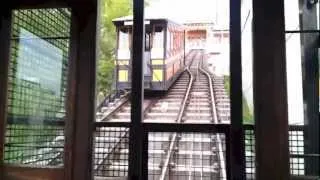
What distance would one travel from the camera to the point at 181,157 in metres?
2.99

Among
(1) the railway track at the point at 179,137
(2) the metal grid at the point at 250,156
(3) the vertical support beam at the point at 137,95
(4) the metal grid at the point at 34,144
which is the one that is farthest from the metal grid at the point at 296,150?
(4) the metal grid at the point at 34,144

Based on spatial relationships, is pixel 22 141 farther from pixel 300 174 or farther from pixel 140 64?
pixel 300 174

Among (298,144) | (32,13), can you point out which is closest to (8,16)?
(32,13)

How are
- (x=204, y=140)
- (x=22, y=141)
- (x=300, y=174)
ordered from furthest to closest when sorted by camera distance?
(x=22, y=141)
(x=204, y=140)
(x=300, y=174)

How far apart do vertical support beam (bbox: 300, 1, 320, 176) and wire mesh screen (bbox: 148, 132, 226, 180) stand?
69 cm

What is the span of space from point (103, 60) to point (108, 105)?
1.21 ft

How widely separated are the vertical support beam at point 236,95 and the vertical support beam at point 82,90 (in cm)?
108

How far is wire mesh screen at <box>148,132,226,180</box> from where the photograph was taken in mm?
2939

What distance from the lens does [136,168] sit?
9.56 ft

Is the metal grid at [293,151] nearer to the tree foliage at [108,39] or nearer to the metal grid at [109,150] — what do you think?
the metal grid at [109,150]

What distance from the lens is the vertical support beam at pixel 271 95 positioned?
2.72m

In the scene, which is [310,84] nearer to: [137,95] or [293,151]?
[293,151]

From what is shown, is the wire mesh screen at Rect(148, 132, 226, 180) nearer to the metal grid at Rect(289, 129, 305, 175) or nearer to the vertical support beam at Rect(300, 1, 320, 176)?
the metal grid at Rect(289, 129, 305, 175)

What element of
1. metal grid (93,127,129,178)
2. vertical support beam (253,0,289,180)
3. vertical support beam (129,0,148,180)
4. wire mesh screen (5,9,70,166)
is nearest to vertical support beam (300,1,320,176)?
vertical support beam (253,0,289,180)
